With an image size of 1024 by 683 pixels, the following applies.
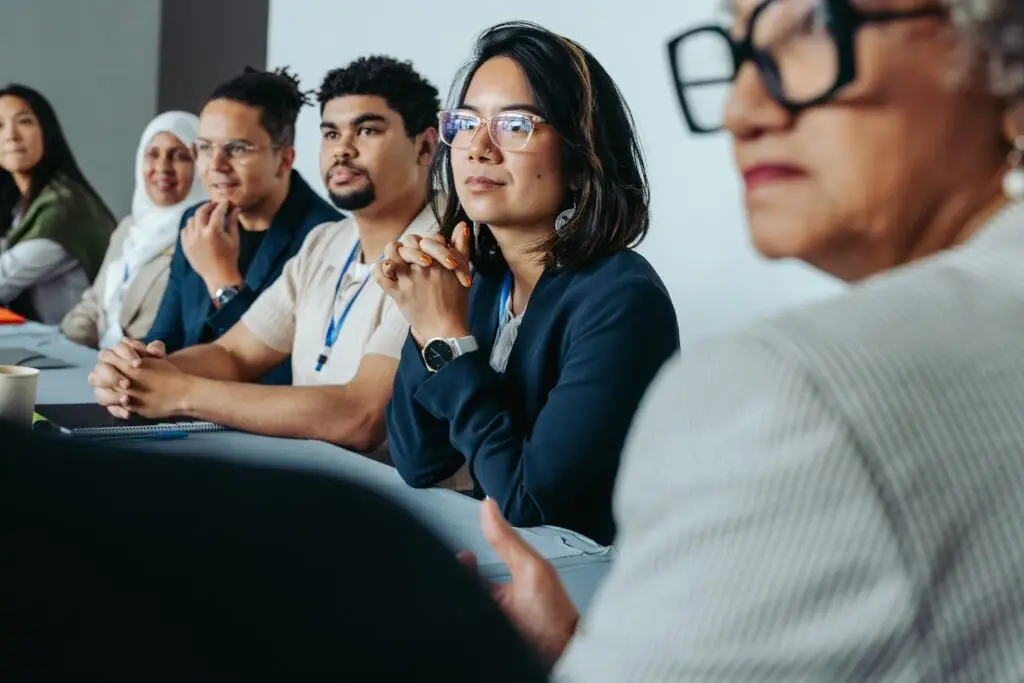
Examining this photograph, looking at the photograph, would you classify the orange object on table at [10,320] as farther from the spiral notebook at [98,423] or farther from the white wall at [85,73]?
the white wall at [85,73]

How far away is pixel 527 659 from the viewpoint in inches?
9.8

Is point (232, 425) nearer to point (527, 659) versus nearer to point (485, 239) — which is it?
point (485, 239)

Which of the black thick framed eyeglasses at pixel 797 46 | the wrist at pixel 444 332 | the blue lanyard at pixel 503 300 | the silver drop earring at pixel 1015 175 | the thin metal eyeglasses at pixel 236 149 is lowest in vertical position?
the wrist at pixel 444 332

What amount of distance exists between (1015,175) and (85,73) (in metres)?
5.87

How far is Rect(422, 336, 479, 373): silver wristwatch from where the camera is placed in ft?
5.49

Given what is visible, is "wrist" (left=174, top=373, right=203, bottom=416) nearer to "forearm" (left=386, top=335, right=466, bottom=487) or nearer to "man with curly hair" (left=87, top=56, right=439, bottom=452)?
"man with curly hair" (left=87, top=56, right=439, bottom=452)

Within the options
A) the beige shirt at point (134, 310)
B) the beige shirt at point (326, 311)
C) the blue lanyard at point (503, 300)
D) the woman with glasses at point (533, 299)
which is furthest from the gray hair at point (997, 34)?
the beige shirt at point (134, 310)

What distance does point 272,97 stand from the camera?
3078 millimetres

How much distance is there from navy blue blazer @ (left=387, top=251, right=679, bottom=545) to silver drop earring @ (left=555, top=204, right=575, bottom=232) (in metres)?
0.08

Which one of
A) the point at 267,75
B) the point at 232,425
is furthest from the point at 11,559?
the point at 267,75

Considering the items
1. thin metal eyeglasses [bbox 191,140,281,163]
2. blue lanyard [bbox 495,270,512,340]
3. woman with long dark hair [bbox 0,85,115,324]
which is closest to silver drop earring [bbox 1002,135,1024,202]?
blue lanyard [bbox 495,270,512,340]

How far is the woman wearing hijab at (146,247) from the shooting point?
3408 millimetres

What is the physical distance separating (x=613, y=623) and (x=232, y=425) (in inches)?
60.4

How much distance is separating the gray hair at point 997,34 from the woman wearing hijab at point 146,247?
2.99 m
